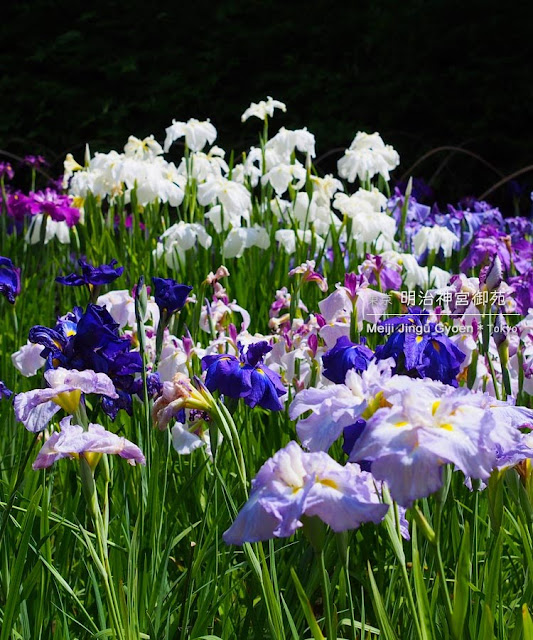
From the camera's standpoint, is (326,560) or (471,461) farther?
(326,560)

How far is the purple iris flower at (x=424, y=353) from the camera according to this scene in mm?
1193

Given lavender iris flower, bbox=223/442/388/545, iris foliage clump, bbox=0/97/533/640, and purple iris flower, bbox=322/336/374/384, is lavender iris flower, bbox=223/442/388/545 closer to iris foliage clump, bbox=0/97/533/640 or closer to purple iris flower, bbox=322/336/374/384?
iris foliage clump, bbox=0/97/533/640

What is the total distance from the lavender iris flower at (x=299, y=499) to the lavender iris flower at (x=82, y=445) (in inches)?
7.8

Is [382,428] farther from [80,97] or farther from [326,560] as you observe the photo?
[80,97]

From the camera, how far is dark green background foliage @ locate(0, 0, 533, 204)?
6.14 metres

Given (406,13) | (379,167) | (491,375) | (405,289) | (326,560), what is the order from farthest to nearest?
(406,13) < (379,167) < (405,289) < (491,375) < (326,560)

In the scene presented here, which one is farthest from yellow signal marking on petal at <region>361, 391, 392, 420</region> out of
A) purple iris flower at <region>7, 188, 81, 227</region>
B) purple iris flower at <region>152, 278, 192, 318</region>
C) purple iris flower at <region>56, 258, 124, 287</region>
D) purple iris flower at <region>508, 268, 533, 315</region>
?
purple iris flower at <region>7, 188, 81, 227</region>

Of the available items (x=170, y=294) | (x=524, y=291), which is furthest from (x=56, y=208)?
(x=524, y=291)

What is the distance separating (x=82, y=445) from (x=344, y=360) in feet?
1.47

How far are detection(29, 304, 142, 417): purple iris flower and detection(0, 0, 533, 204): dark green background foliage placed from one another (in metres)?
4.67

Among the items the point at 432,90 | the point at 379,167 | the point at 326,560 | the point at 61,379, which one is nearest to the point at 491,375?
the point at 326,560

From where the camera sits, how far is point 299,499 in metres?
0.77

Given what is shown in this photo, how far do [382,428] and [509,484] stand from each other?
1.06 feet

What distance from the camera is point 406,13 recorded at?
614 centimetres
